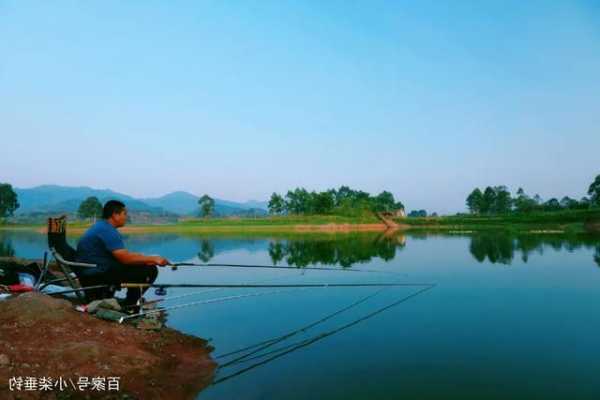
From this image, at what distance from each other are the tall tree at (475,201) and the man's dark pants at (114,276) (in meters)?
120

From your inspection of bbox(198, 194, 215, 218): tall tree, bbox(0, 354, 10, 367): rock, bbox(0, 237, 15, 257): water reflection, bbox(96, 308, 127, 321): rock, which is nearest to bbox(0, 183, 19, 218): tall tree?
bbox(198, 194, 215, 218): tall tree

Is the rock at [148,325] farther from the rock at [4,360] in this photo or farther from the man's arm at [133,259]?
the rock at [4,360]

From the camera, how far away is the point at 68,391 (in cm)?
436

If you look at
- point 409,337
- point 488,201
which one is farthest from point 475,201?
point 409,337

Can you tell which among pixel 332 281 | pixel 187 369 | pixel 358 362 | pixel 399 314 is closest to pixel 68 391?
pixel 187 369

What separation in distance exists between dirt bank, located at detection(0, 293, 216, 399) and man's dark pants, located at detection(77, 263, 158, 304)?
67 centimetres

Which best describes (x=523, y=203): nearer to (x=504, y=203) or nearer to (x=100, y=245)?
(x=504, y=203)

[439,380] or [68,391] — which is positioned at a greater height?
[68,391]

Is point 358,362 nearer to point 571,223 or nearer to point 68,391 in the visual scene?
point 68,391

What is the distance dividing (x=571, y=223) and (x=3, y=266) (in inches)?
2900

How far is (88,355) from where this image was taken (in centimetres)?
505

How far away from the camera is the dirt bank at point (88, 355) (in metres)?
4.52

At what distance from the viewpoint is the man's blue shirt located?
6719 mm

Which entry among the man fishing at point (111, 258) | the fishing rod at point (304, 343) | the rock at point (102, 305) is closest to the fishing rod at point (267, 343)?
the fishing rod at point (304, 343)
